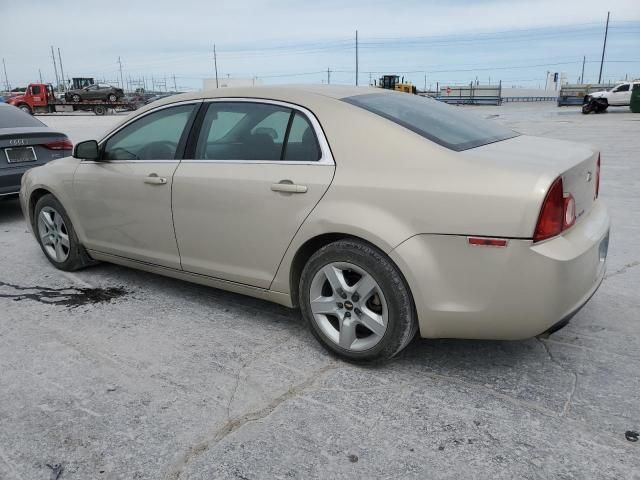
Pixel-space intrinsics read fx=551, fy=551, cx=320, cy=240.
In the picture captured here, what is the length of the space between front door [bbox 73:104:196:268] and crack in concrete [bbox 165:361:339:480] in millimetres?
1391

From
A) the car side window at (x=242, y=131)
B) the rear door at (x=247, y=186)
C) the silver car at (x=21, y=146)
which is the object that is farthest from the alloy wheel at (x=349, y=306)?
the silver car at (x=21, y=146)

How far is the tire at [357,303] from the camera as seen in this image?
2.80m

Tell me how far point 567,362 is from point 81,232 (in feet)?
12.0

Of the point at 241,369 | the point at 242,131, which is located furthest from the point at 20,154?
the point at 241,369

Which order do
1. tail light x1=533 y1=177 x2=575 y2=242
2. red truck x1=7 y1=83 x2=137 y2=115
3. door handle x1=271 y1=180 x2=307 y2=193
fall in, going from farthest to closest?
1. red truck x1=7 y1=83 x2=137 y2=115
2. door handle x1=271 y1=180 x2=307 y2=193
3. tail light x1=533 y1=177 x2=575 y2=242

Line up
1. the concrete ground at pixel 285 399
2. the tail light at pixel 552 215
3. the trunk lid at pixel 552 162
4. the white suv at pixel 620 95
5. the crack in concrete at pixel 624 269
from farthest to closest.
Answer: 1. the white suv at pixel 620 95
2. the crack in concrete at pixel 624 269
3. the trunk lid at pixel 552 162
4. the tail light at pixel 552 215
5. the concrete ground at pixel 285 399

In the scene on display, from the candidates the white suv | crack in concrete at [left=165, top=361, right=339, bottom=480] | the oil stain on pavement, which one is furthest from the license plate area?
the white suv

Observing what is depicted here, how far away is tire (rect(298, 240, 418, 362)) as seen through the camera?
280 cm

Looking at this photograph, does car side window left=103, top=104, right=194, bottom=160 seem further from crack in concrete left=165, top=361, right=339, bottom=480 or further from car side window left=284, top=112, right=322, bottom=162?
crack in concrete left=165, top=361, right=339, bottom=480

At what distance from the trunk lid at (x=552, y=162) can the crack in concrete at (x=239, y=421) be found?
1378mm

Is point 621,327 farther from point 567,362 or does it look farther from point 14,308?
point 14,308

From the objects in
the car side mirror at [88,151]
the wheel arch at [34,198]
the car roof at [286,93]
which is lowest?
the wheel arch at [34,198]

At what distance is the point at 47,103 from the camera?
42.7 meters

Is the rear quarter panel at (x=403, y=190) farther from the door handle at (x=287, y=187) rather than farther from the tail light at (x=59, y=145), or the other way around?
the tail light at (x=59, y=145)
